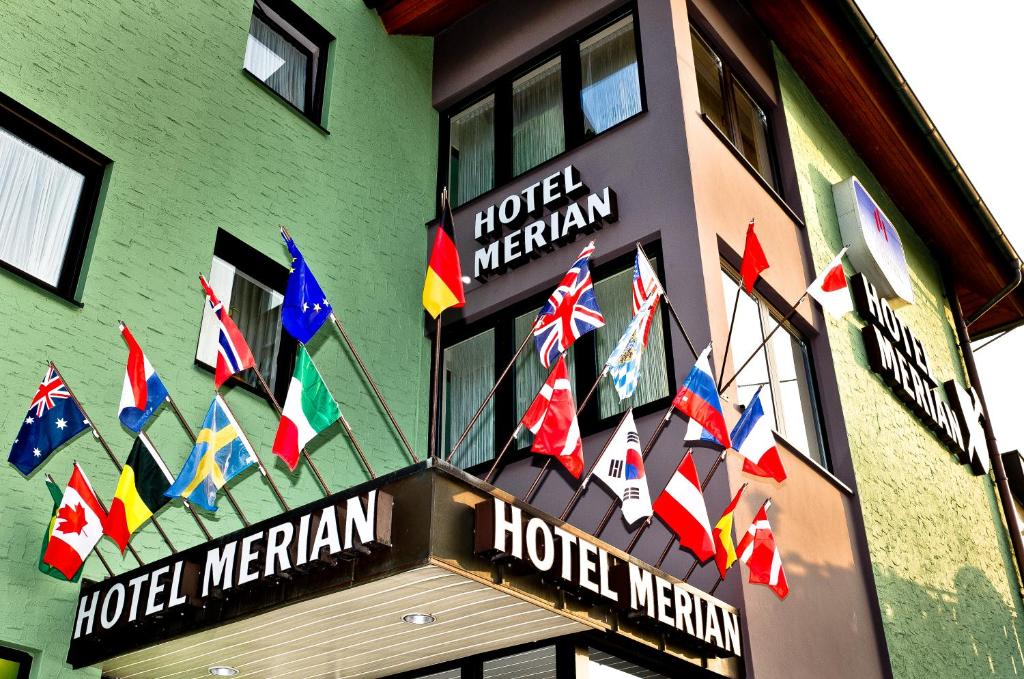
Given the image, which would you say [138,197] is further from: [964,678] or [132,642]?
[964,678]

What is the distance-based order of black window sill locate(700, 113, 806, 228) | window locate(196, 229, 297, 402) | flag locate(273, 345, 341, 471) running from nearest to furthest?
flag locate(273, 345, 341, 471)
window locate(196, 229, 297, 402)
black window sill locate(700, 113, 806, 228)

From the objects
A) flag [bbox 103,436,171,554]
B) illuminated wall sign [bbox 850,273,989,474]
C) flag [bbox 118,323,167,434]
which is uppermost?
illuminated wall sign [bbox 850,273,989,474]

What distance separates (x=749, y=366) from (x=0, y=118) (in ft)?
24.8

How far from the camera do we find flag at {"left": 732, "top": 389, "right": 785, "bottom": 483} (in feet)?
29.8

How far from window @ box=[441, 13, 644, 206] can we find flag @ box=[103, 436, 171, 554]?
20.9 feet

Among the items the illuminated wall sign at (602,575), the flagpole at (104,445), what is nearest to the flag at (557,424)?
the illuminated wall sign at (602,575)

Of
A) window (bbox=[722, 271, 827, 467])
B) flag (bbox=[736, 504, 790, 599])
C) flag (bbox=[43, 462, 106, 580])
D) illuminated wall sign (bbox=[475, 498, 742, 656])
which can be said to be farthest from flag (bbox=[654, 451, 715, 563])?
flag (bbox=[43, 462, 106, 580])

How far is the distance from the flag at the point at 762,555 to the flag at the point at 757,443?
0.39 meters

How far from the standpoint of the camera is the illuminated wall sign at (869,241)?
14.2 meters

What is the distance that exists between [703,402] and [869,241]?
649 cm

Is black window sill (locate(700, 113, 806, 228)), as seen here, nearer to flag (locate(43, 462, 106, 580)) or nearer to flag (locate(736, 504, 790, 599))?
flag (locate(736, 504, 790, 599))

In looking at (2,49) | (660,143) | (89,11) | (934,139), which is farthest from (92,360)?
(934,139)

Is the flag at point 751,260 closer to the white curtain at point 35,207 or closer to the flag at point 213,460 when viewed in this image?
the flag at point 213,460

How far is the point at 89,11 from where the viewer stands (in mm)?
10312
